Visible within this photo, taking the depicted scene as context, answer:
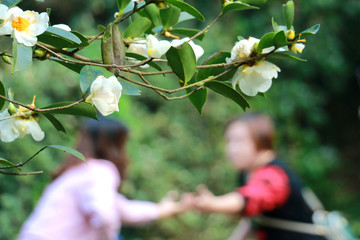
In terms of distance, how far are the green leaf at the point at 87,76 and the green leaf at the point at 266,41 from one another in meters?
0.22

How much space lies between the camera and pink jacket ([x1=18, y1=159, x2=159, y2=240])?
2443 millimetres

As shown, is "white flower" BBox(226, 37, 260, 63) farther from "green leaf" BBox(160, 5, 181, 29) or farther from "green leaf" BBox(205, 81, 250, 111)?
"green leaf" BBox(160, 5, 181, 29)

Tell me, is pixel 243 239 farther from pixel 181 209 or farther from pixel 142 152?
pixel 142 152

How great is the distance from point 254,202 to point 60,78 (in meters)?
1.71

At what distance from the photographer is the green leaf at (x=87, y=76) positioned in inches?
27.4

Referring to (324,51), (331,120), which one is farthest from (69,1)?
(331,120)

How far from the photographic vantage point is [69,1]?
5.79 m

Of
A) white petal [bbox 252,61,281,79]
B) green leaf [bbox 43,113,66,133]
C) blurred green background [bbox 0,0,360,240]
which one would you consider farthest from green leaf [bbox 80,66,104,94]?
blurred green background [bbox 0,0,360,240]

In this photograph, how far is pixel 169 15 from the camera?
0.87 meters

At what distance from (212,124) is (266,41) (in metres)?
4.27

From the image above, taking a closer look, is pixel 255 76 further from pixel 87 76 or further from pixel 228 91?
pixel 87 76

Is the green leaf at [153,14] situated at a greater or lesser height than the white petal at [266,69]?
lesser

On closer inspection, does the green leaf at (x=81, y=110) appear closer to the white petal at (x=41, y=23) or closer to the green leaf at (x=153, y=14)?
the white petal at (x=41, y=23)

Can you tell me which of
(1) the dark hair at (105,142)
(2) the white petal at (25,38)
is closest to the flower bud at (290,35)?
(2) the white petal at (25,38)
